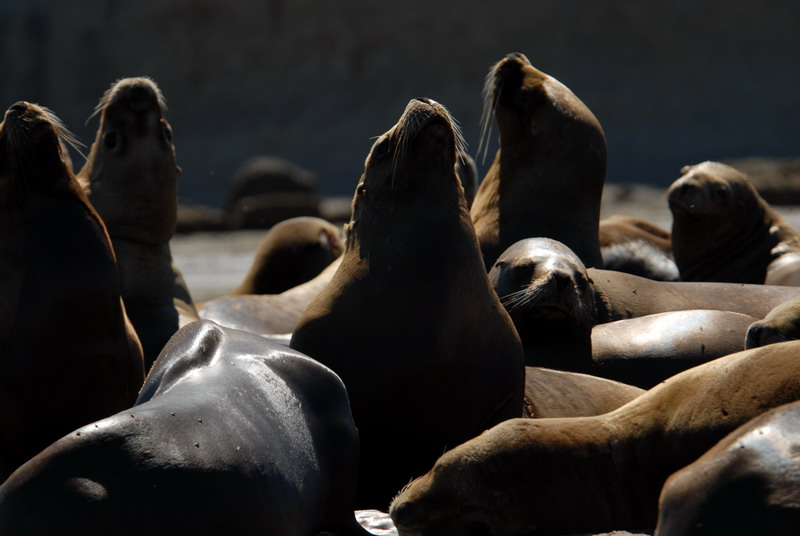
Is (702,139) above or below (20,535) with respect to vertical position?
below

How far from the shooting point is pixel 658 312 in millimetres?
6238

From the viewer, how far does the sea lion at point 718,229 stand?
7.96 metres

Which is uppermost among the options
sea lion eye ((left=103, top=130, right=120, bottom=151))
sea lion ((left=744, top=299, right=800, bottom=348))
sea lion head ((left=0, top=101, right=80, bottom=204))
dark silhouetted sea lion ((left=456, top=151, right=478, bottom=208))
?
sea lion head ((left=0, top=101, right=80, bottom=204))

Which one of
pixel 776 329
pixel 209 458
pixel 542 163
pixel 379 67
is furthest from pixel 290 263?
pixel 379 67

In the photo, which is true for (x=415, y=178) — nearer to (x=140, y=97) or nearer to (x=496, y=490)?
(x=496, y=490)

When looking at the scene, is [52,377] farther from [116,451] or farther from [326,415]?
[116,451]

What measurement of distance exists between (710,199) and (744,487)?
553cm

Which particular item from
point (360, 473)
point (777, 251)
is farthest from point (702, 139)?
point (360, 473)

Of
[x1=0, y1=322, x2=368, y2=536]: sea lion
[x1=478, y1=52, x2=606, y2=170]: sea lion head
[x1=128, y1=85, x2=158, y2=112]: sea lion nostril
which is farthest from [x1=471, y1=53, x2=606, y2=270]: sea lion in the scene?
[x1=0, y1=322, x2=368, y2=536]: sea lion

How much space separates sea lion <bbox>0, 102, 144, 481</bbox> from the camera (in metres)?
4.36

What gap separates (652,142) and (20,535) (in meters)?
26.9

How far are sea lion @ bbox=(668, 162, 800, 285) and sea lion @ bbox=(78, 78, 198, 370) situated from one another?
3060 mm

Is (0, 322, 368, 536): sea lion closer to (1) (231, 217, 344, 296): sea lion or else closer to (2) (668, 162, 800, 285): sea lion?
(2) (668, 162, 800, 285): sea lion

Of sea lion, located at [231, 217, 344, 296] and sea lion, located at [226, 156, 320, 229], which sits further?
sea lion, located at [226, 156, 320, 229]
